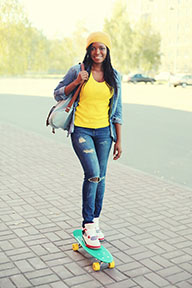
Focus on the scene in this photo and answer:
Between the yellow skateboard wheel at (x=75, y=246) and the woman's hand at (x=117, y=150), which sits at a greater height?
the woman's hand at (x=117, y=150)

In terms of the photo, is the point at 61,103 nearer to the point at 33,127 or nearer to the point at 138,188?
the point at 138,188

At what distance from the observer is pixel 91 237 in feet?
12.6

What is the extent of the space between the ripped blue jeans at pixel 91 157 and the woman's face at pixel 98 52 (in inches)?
23.4

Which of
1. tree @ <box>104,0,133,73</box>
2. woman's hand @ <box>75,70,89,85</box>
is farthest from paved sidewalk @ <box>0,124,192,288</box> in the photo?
tree @ <box>104,0,133,73</box>

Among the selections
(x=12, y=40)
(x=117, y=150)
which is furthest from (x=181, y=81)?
(x=117, y=150)

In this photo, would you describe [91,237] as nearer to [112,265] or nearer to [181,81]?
[112,265]

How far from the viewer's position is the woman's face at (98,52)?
3752 millimetres

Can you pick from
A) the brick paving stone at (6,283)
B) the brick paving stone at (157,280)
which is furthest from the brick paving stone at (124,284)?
the brick paving stone at (6,283)

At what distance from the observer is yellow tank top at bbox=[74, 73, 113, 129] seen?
12.2ft

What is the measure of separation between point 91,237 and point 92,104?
1.15 m

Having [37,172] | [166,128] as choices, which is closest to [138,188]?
[37,172]

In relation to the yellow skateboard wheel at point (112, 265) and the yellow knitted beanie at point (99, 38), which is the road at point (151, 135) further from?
the yellow knitted beanie at point (99, 38)

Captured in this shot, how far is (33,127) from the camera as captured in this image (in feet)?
40.8

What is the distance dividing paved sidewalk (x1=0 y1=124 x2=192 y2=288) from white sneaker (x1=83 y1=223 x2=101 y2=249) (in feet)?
0.45
